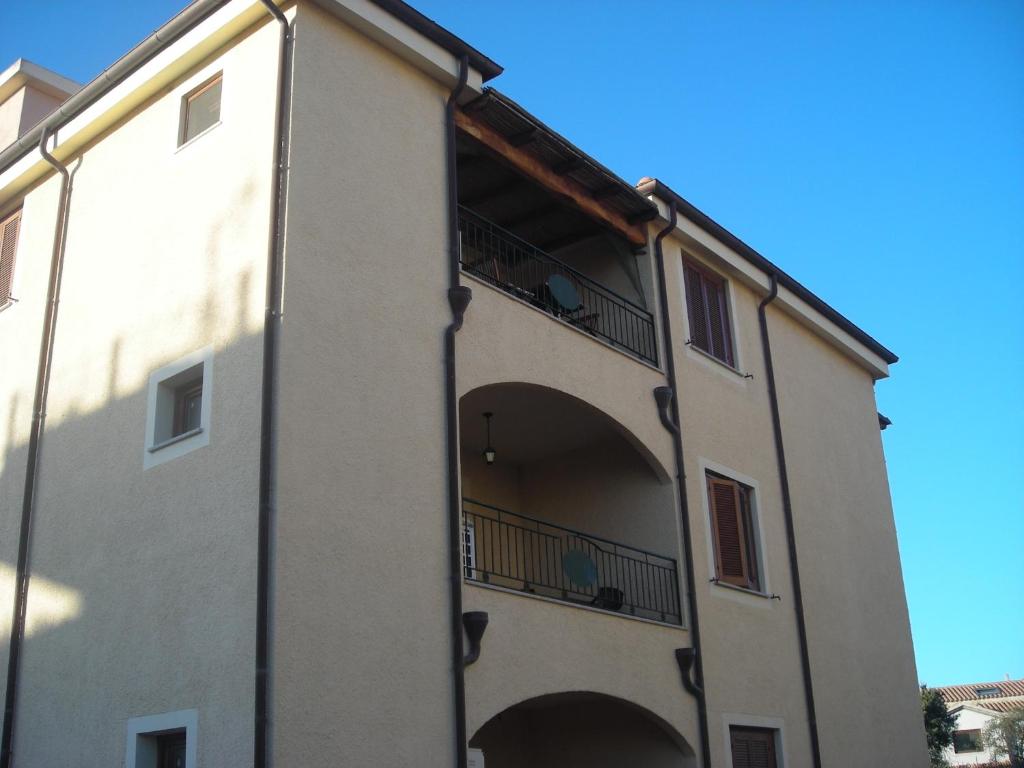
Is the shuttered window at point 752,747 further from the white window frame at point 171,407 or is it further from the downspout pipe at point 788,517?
the white window frame at point 171,407

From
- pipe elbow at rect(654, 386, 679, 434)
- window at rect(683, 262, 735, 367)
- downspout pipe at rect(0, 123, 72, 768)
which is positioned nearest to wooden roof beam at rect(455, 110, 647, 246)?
window at rect(683, 262, 735, 367)

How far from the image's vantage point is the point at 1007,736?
52.6 meters

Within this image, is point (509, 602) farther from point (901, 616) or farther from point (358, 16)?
point (901, 616)

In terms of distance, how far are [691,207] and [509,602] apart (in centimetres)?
721

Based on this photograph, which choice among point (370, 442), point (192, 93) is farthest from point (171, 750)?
point (192, 93)

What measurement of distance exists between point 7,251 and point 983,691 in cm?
7308

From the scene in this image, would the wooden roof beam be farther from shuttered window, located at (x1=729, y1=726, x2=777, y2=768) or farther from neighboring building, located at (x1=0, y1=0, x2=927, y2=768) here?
shuttered window, located at (x1=729, y1=726, x2=777, y2=768)

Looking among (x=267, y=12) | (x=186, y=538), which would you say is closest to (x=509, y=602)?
(x=186, y=538)

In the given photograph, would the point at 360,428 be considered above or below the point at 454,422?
below

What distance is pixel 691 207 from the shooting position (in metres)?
16.6

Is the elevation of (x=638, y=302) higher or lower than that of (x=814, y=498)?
higher

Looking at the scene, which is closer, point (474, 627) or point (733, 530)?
point (474, 627)

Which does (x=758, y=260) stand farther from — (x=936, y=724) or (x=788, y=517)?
(x=936, y=724)

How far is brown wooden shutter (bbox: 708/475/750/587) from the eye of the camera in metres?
15.4
